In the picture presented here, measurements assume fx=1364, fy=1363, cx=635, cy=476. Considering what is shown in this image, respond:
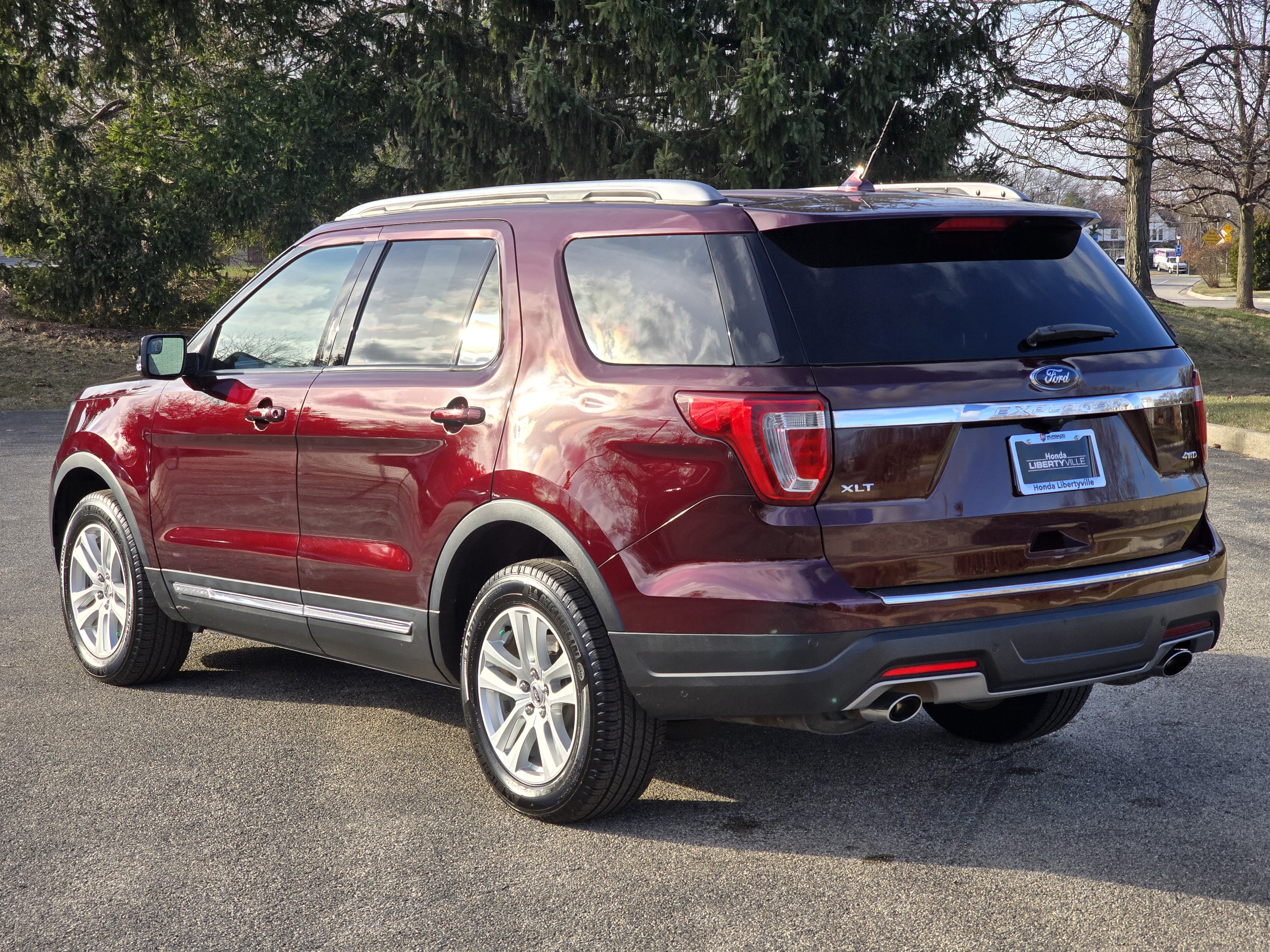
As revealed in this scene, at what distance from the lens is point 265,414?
495 centimetres

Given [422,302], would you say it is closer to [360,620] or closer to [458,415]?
[458,415]

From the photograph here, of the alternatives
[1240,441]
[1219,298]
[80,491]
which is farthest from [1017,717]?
[1219,298]

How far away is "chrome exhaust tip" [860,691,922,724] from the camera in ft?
11.9

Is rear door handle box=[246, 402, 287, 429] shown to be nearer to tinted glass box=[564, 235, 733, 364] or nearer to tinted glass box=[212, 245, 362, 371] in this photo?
tinted glass box=[212, 245, 362, 371]

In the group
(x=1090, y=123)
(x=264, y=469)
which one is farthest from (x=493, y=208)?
(x=1090, y=123)

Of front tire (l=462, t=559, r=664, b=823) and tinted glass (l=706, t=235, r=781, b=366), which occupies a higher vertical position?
tinted glass (l=706, t=235, r=781, b=366)

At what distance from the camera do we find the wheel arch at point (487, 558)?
3885 millimetres

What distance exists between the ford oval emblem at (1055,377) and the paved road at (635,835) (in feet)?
4.29

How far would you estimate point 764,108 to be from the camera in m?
20.3

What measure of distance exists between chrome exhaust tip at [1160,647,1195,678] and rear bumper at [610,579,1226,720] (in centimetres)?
5

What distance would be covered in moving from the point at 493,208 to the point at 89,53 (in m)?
20.4

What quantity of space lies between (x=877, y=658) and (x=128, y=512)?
348 centimetres

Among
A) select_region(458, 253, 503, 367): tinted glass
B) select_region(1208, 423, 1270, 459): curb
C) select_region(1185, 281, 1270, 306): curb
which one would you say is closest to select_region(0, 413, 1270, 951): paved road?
select_region(458, 253, 503, 367): tinted glass

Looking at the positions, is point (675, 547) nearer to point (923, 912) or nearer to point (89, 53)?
point (923, 912)
